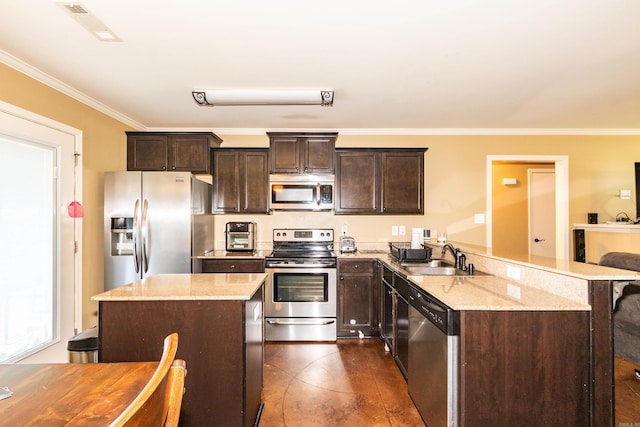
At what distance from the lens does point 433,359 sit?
5.71 feet

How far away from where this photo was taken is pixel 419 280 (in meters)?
2.12

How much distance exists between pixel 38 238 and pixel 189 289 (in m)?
1.79

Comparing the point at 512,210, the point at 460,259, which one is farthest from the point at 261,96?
the point at 512,210

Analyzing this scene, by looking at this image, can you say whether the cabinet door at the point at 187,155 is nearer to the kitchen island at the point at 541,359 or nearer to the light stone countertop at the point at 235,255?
the light stone countertop at the point at 235,255

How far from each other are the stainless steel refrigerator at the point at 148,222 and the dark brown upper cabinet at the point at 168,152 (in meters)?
0.55

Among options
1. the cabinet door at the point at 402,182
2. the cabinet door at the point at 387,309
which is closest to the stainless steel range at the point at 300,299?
the cabinet door at the point at 387,309

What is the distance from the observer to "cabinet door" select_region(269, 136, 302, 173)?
3.76 metres

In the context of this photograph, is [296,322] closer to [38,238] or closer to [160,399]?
[38,238]

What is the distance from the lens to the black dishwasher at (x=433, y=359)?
155 cm

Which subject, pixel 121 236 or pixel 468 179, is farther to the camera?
pixel 468 179

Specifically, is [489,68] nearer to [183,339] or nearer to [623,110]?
[623,110]

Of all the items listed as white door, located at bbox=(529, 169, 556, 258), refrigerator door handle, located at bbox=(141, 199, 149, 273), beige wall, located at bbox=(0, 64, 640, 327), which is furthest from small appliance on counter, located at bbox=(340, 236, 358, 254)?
white door, located at bbox=(529, 169, 556, 258)

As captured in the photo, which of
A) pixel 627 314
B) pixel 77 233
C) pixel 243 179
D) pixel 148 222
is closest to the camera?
pixel 627 314

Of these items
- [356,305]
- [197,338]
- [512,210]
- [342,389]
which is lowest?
[342,389]
